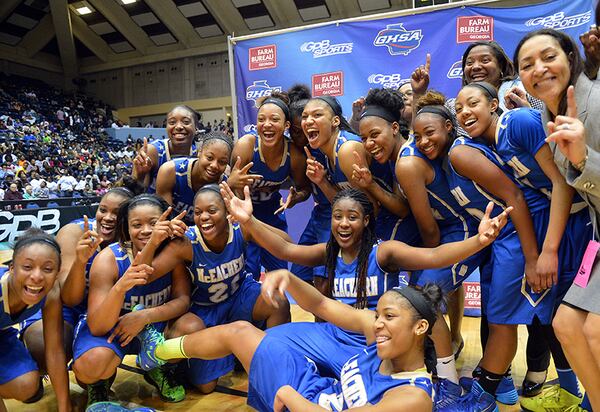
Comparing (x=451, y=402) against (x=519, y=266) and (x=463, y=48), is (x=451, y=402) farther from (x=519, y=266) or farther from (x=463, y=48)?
(x=463, y=48)

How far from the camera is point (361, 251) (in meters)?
2.41

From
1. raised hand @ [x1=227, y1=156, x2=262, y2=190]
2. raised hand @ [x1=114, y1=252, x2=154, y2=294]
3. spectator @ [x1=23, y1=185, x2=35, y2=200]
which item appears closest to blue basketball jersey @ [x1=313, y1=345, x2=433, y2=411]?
raised hand @ [x1=114, y1=252, x2=154, y2=294]

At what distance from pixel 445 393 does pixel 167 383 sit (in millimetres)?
1558

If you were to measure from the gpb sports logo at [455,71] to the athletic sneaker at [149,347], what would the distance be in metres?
3.39

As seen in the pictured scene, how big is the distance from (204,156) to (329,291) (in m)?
1.29

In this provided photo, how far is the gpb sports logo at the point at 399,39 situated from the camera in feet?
14.4

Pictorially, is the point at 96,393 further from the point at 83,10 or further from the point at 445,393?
the point at 83,10

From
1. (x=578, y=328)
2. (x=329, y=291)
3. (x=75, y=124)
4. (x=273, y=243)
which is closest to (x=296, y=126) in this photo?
(x=273, y=243)

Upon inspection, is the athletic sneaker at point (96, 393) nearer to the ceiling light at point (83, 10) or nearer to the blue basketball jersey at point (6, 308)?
the blue basketball jersey at point (6, 308)

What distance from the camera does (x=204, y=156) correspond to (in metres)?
3.19

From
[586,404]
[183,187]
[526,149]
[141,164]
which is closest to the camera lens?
[526,149]

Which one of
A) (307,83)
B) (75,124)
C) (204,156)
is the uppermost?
(75,124)

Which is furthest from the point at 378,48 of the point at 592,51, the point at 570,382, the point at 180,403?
the point at 180,403

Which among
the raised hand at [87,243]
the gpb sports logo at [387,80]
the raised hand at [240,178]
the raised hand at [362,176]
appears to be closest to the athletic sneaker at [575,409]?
the raised hand at [362,176]
